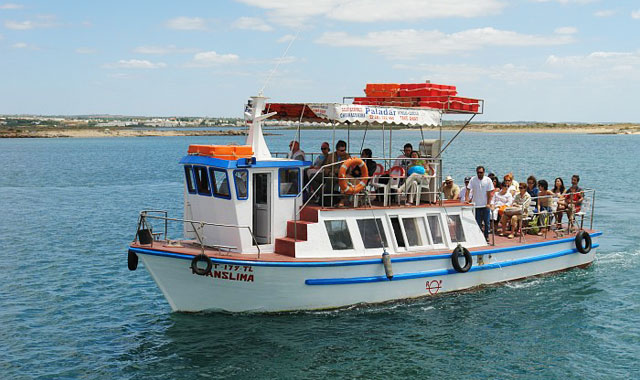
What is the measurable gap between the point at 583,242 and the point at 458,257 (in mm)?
5495

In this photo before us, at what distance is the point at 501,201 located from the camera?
1931 cm

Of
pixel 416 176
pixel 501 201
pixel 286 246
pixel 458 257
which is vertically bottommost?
pixel 458 257

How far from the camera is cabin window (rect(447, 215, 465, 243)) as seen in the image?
17.1 metres

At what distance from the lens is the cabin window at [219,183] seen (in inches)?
587

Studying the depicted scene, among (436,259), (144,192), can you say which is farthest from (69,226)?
(436,259)

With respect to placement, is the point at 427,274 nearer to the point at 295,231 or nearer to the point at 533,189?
the point at 295,231

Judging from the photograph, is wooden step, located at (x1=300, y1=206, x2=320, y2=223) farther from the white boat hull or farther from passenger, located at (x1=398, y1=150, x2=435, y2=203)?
passenger, located at (x1=398, y1=150, x2=435, y2=203)

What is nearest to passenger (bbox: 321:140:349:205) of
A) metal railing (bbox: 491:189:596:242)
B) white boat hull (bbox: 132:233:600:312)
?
white boat hull (bbox: 132:233:600:312)

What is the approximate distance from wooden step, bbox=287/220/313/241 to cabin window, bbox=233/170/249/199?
1316mm

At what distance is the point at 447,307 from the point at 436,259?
1265 mm

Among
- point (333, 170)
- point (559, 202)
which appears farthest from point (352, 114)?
point (559, 202)

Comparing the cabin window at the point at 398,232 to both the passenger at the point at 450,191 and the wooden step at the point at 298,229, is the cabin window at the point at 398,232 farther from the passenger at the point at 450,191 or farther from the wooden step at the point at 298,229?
the passenger at the point at 450,191

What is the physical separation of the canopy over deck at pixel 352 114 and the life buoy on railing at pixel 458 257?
3294 mm

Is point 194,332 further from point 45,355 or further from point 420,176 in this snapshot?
point 420,176
